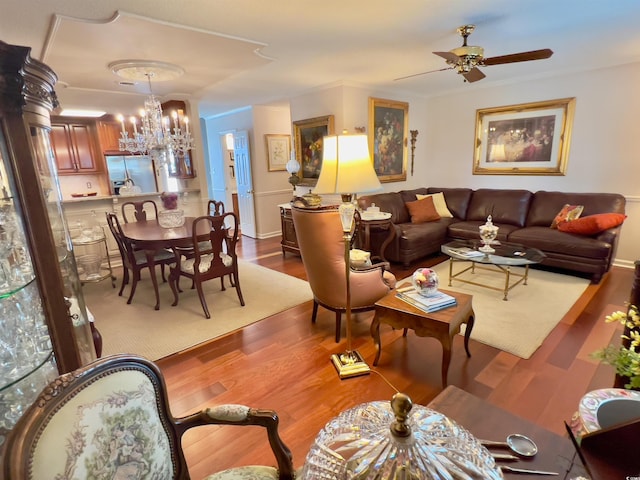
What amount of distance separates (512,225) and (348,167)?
3710 mm

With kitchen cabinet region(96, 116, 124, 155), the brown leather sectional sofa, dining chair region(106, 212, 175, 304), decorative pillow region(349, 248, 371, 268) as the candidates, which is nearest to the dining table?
dining chair region(106, 212, 175, 304)

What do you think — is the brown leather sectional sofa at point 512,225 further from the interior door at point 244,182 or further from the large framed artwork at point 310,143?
the interior door at point 244,182

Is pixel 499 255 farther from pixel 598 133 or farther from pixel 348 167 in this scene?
pixel 598 133

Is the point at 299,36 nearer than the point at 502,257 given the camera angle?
Yes

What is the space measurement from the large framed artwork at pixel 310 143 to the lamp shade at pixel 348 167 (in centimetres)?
290

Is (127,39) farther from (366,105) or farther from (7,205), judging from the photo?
(366,105)

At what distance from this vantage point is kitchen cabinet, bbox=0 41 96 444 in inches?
43.9

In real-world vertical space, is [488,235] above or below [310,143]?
below

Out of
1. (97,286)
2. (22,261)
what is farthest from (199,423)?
(97,286)

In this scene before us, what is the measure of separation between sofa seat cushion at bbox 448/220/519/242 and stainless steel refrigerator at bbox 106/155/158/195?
5.76 metres

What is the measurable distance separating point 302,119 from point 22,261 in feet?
14.9

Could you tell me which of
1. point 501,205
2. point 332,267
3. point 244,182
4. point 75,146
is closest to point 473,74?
point 332,267

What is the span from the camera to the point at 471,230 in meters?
4.63

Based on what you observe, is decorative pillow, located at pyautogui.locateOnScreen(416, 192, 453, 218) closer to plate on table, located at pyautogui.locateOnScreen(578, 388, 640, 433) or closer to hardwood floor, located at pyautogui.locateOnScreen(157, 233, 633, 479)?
hardwood floor, located at pyautogui.locateOnScreen(157, 233, 633, 479)
